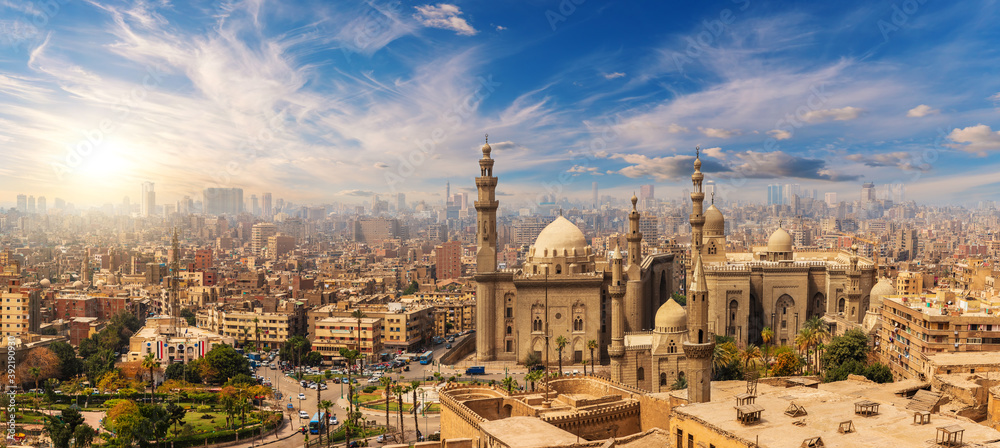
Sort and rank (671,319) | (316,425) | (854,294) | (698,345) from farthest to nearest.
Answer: (854,294)
(316,425)
(671,319)
(698,345)

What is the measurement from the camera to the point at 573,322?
4544cm

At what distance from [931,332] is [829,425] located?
1691cm

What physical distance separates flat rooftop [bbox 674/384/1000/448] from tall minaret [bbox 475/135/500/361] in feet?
84.2

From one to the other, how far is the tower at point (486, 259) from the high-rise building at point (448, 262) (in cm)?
8027

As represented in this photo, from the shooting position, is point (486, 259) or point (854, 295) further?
point (486, 259)

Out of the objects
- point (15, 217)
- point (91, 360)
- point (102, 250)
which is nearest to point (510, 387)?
point (91, 360)

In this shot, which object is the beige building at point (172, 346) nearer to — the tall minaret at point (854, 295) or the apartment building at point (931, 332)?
the tall minaret at point (854, 295)

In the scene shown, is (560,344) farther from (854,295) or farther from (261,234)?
(261,234)

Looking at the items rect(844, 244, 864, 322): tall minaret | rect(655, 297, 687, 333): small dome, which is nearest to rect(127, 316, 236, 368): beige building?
rect(655, 297, 687, 333): small dome

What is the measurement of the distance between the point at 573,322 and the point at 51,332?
142 ft

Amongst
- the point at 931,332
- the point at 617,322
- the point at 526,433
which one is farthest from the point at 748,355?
the point at 526,433

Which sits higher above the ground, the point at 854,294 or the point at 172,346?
the point at 854,294

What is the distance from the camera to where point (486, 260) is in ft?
151

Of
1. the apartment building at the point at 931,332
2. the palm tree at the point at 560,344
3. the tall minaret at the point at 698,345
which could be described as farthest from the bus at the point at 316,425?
the apartment building at the point at 931,332
